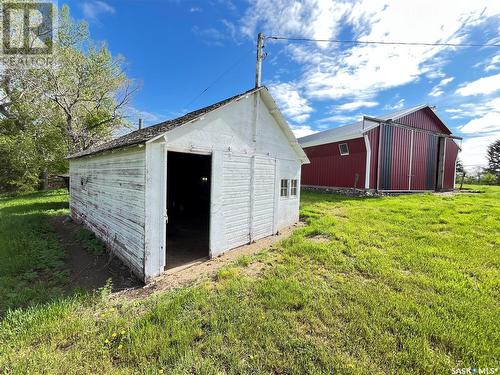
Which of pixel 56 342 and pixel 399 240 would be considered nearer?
pixel 56 342

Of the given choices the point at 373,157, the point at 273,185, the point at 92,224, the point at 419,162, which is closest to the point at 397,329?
the point at 273,185

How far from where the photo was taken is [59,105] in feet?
60.7

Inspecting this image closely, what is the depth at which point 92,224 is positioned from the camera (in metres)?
7.50

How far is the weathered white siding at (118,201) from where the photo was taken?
4578 mm

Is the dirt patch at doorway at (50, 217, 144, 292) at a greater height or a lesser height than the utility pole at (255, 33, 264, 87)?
lesser

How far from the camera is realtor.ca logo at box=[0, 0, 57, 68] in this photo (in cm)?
1565

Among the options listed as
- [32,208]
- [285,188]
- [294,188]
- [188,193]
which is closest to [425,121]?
[294,188]

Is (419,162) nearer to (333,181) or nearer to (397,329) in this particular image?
(333,181)

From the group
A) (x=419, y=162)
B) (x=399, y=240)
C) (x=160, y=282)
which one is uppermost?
(x=419, y=162)

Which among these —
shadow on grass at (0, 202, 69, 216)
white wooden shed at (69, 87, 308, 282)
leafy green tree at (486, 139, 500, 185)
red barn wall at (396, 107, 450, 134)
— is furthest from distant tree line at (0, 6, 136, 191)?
leafy green tree at (486, 139, 500, 185)

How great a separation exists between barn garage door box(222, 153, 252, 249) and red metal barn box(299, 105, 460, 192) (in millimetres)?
10057

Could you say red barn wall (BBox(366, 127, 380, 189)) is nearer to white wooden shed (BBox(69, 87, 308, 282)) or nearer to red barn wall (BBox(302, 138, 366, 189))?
red barn wall (BBox(302, 138, 366, 189))

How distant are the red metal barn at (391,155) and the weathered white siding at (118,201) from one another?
41.6ft

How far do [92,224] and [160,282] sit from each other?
4589 mm
